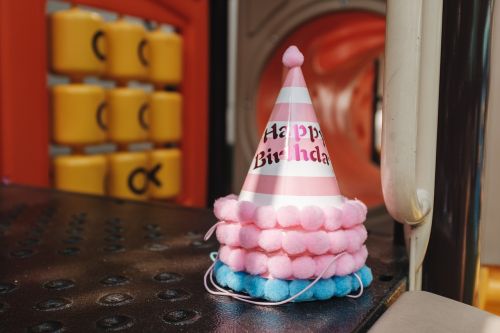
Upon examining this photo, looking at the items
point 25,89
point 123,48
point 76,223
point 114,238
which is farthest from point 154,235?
point 123,48

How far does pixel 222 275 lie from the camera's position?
52 cm

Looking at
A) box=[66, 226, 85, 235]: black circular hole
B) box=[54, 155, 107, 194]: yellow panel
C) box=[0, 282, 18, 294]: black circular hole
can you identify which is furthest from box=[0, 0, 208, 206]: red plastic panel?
box=[0, 282, 18, 294]: black circular hole

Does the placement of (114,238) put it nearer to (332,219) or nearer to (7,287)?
(7,287)

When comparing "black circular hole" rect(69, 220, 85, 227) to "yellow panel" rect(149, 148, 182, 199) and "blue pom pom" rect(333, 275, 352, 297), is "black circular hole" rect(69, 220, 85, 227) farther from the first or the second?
"yellow panel" rect(149, 148, 182, 199)

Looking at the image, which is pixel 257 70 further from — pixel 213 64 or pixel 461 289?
pixel 461 289

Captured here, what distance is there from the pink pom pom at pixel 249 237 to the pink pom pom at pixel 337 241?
0.23 ft

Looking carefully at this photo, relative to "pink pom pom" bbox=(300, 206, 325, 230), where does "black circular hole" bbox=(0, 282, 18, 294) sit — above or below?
A: below

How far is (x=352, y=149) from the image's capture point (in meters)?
2.88

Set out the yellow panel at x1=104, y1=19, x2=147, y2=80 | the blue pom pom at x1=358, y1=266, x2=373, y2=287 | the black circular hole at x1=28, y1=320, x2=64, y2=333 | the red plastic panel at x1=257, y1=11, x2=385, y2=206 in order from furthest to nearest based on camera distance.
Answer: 1. the red plastic panel at x1=257, y1=11, x2=385, y2=206
2. the yellow panel at x1=104, y1=19, x2=147, y2=80
3. the blue pom pom at x1=358, y1=266, x2=373, y2=287
4. the black circular hole at x1=28, y1=320, x2=64, y2=333

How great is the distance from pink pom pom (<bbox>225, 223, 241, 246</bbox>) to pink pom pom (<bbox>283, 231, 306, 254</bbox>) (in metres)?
0.05

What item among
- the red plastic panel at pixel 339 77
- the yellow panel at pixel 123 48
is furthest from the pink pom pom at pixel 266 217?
the red plastic panel at pixel 339 77

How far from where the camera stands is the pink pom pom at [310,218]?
47 cm

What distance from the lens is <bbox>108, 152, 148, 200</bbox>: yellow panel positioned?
5.82ft

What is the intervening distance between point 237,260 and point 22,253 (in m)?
0.33
